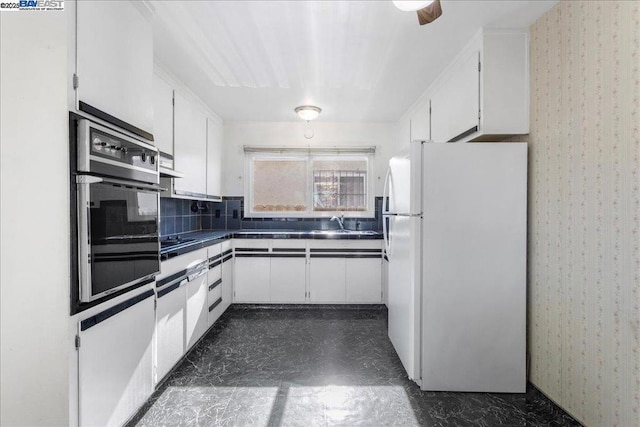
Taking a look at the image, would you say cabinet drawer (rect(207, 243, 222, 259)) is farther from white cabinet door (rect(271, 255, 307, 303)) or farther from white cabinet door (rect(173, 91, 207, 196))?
white cabinet door (rect(271, 255, 307, 303))

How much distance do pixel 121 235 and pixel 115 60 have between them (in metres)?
0.84

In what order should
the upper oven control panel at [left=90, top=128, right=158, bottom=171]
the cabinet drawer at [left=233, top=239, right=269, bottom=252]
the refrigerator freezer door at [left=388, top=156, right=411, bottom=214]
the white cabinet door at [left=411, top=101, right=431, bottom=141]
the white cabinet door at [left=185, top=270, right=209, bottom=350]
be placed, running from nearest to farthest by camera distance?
the upper oven control panel at [left=90, top=128, right=158, bottom=171] → the refrigerator freezer door at [left=388, top=156, right=411, bottom=214] → the white cabinet door at [left=185, top=270, right=209, bottom=350] → the white cabinet door at [left=411, top=101, right=431, bottom=141] → the cabinet drawer at [left=233, top=239, right=269, bottom=252]

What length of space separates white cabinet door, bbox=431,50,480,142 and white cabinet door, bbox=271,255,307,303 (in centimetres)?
200

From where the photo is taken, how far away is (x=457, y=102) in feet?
7.86

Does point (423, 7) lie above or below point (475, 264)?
above

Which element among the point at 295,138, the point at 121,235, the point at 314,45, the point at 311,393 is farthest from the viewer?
the point at 295,138

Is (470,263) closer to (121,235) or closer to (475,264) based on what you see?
(475,264)

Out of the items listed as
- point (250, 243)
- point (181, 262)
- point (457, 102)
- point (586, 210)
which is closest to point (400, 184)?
point (457, 102)

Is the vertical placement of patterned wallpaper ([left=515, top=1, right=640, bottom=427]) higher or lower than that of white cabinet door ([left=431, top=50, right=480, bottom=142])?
lower

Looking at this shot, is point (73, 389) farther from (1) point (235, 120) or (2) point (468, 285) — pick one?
(1) point (235, 120)

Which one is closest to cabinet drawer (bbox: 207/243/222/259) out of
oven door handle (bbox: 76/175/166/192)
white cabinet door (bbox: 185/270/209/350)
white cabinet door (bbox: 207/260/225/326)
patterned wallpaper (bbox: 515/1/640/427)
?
white cabinet door (bbox: 207/260/225/326)

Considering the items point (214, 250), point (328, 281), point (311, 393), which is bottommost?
point (311, 393)

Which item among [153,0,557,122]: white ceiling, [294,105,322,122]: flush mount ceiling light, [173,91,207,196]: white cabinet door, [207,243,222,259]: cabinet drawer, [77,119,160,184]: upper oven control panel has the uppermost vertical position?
[153,0,557,122]: white ceiling

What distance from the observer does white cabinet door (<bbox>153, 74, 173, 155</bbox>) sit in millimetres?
2302
